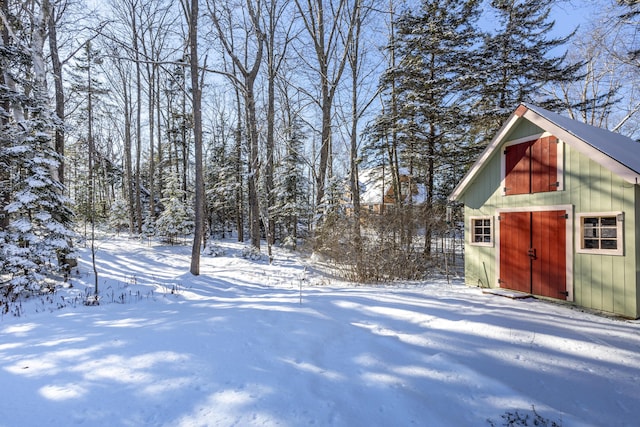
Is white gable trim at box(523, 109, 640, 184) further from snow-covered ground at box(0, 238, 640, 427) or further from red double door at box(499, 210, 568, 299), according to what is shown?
snow-covered ground at box(0, 238, 640, 427)

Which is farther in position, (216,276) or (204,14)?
(204,14)

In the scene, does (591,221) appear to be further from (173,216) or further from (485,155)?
(173,216)

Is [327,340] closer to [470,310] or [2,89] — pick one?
[470,310]

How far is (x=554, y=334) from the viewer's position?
4.11 metres

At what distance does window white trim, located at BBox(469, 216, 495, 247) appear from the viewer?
7.86 m

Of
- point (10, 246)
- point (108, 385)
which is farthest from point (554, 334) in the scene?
point (10, 246)

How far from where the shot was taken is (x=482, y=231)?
8172mm

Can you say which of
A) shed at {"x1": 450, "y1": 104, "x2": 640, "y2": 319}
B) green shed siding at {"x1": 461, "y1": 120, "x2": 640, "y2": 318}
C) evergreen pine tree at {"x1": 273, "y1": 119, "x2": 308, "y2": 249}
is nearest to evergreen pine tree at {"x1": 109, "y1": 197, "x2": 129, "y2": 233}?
evergreen pine tree at {"x1": 273, "y1": 119, "x2": 308, "y2": 249}

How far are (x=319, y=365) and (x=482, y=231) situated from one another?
683cm

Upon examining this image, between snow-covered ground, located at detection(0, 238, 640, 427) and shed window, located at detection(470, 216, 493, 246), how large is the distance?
2717 millimetres

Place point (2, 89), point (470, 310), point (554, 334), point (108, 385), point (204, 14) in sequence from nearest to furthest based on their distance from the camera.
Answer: point (108, 385), point (554, 334), point (470, 310), point (2, 89), point (204, 14)

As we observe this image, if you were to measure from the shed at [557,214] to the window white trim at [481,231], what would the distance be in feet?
0.08

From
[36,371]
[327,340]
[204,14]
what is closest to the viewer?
[36,371]

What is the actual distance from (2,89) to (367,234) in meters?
10.7
